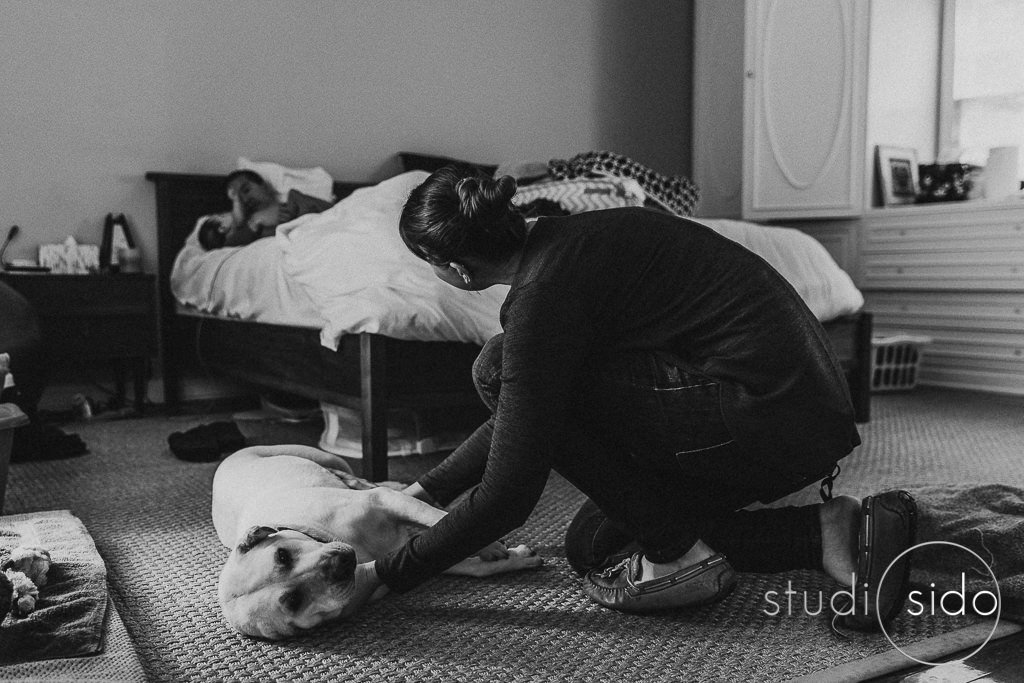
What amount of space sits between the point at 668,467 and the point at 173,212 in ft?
9.06

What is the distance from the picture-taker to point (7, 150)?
10.5 feet

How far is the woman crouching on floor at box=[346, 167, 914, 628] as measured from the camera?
3.74 ft

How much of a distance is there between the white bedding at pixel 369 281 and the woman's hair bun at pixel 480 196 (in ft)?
2.92

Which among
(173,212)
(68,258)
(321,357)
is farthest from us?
(173,212)

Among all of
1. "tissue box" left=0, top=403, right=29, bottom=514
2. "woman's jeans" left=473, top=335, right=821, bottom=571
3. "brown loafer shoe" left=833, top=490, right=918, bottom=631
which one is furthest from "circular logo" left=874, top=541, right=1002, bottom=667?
"tissue box" left=0, top=403, right=29, bottom=514

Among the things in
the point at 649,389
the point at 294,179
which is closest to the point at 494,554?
the point at 649,389

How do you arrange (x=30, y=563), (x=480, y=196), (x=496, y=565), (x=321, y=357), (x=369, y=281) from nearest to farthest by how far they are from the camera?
(x=480, y=196) → (x=30, y=563) → (x=496, y=565) → (x=369, y=281) → (x=321, y=357)

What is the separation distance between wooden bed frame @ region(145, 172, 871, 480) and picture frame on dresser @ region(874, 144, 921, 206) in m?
1.41

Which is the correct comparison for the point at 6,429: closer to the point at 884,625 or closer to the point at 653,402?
the point at 653,402

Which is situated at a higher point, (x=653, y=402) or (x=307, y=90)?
(x=307, y=90)

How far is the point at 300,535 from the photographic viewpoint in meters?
1.28

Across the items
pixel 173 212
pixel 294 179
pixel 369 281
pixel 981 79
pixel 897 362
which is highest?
pixel 981 79

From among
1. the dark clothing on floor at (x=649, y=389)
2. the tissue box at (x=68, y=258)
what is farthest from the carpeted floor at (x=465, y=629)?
the tissue box at (x=68, y=258)

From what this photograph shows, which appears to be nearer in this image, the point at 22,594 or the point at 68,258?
the point at 22,594
